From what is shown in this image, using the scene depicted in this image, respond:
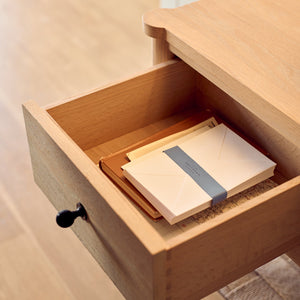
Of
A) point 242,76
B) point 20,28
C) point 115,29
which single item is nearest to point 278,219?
point 242,76

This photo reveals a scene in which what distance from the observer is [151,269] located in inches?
25.3

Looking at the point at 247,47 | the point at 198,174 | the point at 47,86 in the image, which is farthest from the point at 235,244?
the point at 47,86

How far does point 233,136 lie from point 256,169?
86 mm

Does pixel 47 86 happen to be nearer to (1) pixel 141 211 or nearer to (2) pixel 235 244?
(1) pixel 141 211

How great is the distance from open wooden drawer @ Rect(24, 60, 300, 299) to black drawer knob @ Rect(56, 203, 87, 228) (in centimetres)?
2

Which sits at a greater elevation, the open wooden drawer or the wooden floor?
the wooden floor

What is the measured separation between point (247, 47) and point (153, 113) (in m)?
0.22

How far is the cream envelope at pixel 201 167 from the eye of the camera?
807 millimetres

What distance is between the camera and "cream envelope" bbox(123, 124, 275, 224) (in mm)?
807

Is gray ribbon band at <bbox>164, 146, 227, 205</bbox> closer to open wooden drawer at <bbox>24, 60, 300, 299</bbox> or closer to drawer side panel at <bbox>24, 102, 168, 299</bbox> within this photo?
open wooden drawer at <bbox>24, 60, 300, 299</bbox>

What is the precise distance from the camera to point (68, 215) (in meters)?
0.79

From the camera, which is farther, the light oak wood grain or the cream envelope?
the light oak wood grain

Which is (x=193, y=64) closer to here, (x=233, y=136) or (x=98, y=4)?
(x=233, y=136)

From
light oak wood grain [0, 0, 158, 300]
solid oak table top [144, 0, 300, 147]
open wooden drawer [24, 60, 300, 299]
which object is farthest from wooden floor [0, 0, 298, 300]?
solid oak table top [144, 0, 300, 147]
